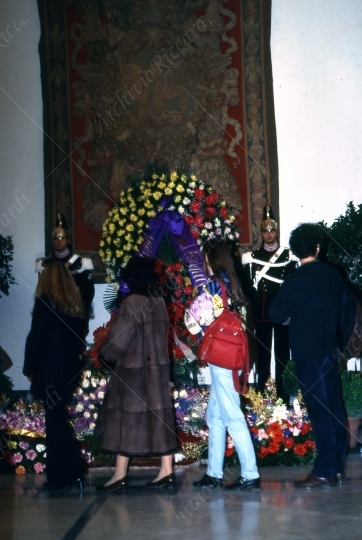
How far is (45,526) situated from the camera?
4.60 m

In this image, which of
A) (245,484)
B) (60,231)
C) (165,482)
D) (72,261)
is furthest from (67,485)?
(60,231)

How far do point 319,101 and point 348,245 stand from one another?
264 cm

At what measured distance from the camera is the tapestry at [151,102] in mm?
9805

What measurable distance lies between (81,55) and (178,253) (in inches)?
148

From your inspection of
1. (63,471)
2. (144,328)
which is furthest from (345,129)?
(63,471)

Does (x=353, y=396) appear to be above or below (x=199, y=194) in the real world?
below

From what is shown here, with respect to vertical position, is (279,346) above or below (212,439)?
above

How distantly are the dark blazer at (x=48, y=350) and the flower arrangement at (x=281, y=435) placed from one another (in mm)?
1721

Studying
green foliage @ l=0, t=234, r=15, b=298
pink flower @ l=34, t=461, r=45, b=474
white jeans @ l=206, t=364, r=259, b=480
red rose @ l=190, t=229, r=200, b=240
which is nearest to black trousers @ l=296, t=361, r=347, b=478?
white jeans @ l=206, t=364, r=259, b=480

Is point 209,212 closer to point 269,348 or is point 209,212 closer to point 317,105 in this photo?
point 269,348

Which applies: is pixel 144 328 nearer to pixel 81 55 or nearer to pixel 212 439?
pixel 212 439

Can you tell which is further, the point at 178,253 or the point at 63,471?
the point at 178,253

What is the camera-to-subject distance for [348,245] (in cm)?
805

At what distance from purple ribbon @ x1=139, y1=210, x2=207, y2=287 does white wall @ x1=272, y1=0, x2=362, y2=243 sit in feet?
8.83
